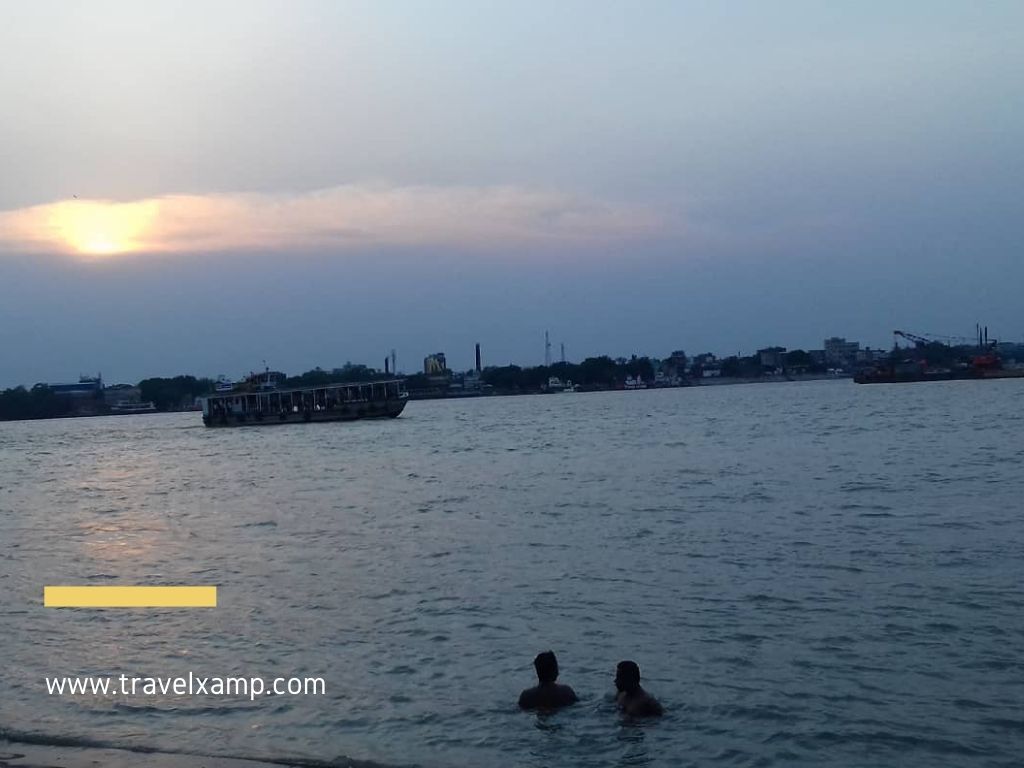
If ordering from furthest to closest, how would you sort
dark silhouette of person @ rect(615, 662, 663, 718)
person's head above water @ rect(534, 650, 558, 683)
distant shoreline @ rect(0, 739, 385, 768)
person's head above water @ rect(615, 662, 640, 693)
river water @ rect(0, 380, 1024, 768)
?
person's head above water @ rect(534, 650, 558, 683) → person's head above water @ rect(615, 662, 640, 693) → dark silhouette of person @ rect(615, 662, 663, 718) → river water @ rect(0, 380, 1024, 768) → distant shoreline @ rect(0, 739, 385, 768)

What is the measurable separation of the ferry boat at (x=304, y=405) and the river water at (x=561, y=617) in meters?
67.4

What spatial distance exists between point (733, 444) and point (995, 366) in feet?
474

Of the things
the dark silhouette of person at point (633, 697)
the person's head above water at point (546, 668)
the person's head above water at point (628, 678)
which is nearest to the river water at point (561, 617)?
the dark silhouette of person at point (633, 697)

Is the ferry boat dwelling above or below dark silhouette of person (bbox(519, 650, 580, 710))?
above

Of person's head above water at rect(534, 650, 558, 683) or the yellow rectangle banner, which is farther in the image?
the yellow rectangle banner

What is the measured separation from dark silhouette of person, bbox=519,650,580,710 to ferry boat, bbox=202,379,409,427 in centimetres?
9563

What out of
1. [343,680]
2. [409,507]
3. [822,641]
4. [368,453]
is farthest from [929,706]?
[368,453]

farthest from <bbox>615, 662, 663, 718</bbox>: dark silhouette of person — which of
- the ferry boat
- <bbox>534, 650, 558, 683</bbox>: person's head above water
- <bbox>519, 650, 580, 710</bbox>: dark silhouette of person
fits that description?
the ferry boat

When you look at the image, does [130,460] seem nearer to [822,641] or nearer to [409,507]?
[409,507]

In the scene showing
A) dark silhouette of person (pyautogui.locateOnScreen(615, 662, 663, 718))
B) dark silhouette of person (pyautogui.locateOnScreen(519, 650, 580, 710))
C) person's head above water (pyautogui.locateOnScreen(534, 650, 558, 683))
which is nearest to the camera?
dark silhouette of person (pyautogui.locateOnScreen(615, 662, 663, 718))

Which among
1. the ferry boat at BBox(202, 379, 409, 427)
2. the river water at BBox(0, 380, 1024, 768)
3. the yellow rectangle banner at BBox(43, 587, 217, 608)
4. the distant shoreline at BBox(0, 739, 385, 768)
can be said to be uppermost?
the ferry boat at BBox(202, 379, 409, 427)

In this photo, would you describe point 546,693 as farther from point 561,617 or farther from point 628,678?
point 561,617

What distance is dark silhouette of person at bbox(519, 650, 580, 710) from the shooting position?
1180cm

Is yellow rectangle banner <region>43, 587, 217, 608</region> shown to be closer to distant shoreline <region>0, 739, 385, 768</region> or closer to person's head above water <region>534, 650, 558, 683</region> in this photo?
distant shoreline <region>0, 739, 385, 768</region>
